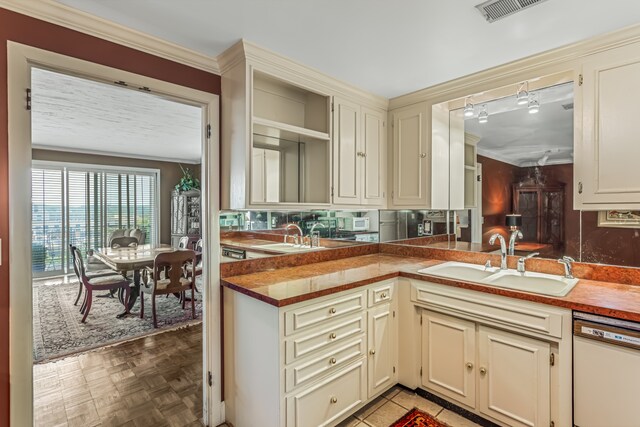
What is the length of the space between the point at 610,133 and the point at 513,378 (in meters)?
1.59

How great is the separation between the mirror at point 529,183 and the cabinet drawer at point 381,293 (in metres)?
0.85

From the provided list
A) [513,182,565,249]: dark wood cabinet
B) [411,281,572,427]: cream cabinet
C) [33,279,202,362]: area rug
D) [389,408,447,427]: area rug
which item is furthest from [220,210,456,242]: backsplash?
[33,279,202,362]: area rug

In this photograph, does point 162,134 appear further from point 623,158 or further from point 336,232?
point 623,158

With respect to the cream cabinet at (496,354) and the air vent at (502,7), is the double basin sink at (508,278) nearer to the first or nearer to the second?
the cream cabinet at (496,354)

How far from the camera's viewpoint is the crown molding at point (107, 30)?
4.87 feet

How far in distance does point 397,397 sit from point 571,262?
1.55m

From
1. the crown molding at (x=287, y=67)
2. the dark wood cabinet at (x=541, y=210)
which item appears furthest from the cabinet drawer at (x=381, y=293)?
the crown molding at (x=287, y=67)

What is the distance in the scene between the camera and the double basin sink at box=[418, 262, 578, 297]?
1961mm

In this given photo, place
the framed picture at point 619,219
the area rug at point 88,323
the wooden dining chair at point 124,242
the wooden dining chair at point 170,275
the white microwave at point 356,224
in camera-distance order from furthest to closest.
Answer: the wooden dining chair at point 124,242 < the wooden dining chair at point 170,275 < the area rug at point 88,323 < the white microwave at point 356,224 < the framed picture at point 619,219

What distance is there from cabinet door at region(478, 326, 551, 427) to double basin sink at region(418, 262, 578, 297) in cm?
32

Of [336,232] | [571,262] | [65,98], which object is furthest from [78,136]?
[571,262]

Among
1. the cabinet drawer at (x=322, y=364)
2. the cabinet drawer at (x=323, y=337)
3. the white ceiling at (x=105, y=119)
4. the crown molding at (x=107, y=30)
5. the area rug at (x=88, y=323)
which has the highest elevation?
the white ceiling at (x=105, y=119)

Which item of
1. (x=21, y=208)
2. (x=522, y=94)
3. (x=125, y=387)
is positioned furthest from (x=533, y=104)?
(x=125, y=387)

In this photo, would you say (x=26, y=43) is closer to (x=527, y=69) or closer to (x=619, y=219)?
(x=527, y=69)
